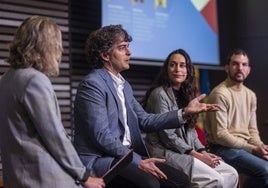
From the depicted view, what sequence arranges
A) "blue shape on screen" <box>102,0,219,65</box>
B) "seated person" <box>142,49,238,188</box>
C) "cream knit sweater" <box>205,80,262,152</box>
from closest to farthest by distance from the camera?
"seated person" <box>142,49,238,188</box> → "cream knit sweater" <box>205,80,262,152</box> → "blue shape on screen" <box>102,0,219,65</box>

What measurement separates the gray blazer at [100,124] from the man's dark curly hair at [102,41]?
3.8 inches

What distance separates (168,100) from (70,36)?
1.32 m

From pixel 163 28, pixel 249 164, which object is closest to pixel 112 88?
pixel 249 164

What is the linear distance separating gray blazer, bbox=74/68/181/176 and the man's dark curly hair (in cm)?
10

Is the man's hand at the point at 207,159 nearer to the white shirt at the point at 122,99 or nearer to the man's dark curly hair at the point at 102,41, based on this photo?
the white shirt at the point at 122,99

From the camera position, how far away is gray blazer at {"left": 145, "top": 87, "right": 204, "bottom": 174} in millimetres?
3186

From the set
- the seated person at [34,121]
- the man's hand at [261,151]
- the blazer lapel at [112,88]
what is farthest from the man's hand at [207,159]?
the seated person at [34,121]

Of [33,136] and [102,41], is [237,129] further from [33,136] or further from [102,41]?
[33,136]

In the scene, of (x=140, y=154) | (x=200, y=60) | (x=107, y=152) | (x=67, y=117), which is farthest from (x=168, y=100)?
(x=200, y=60)

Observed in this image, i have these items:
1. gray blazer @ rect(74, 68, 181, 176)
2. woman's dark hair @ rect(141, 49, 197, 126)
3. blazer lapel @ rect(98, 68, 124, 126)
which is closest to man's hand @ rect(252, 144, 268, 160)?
woman's dark hair @ rect(141, 49, 197, 126)

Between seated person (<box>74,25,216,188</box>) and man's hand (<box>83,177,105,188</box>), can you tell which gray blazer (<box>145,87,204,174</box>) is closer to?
seated person (<box>74,25,216,188</box>)

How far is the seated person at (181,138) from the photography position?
3.15 m

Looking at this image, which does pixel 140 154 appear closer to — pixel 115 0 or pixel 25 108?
pixel 25 108

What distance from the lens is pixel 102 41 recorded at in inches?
112
